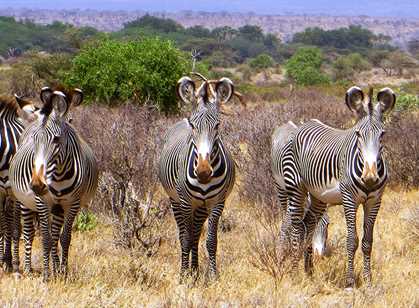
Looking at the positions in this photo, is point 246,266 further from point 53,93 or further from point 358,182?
point 53,93

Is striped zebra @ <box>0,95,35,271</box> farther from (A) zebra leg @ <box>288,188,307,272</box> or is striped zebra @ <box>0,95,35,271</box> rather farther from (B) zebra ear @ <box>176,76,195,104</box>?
(A) zebra leg @ <box>288,188,307,272</box>

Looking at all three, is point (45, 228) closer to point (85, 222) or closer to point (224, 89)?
point (224, 89)

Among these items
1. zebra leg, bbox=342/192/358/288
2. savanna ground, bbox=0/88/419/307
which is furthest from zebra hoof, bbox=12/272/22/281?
zebra leg, bbox=342/192/358/288

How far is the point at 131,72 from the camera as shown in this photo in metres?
18.5

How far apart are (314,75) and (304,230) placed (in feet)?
127

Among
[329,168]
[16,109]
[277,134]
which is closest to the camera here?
[329,168]

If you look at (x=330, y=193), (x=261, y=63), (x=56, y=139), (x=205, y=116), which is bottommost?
(x=261, y=63)

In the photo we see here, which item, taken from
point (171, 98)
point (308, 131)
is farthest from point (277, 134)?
point (171, 98)

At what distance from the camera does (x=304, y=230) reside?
774 centimetres

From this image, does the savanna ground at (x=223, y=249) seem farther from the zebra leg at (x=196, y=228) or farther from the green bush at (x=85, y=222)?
the zebra leg at (x=196, y=228)

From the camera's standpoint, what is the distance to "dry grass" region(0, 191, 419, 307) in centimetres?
570

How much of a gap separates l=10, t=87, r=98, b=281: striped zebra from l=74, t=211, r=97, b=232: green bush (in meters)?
2.43

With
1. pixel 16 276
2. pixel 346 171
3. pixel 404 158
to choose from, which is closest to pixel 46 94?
pixel 16 276

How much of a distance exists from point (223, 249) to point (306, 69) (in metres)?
41.7
